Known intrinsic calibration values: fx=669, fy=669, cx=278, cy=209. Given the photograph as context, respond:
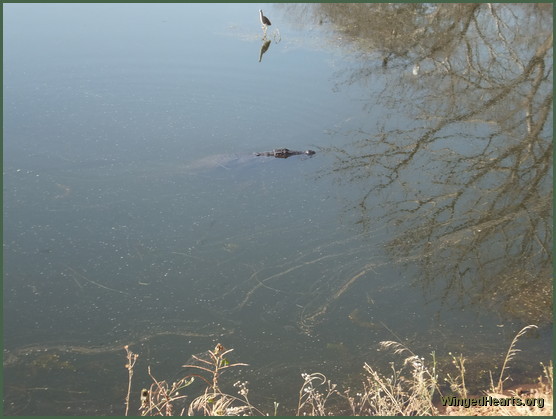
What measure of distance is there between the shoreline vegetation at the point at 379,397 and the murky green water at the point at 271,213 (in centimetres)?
10

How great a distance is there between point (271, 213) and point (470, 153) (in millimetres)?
1773

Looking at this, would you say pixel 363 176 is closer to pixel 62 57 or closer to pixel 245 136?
pixel 245 136

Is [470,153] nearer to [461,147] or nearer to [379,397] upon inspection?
[461,147]

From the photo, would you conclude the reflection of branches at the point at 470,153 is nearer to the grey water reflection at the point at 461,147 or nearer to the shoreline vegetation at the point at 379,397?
the grey water reflection at the point at 461,147

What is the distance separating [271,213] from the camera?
4.57m

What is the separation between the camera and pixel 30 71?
6266 mm

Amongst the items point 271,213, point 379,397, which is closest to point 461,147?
point 271,213

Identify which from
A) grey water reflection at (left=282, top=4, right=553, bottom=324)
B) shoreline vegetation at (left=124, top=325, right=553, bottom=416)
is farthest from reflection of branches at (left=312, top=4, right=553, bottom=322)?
shoreline vegetation at (left=124, top=325, right=553, bottom=416)

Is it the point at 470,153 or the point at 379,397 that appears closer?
the point at 379,397

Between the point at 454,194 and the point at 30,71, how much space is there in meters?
4.05

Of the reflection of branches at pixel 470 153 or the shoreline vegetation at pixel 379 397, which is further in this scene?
the reflection of branches at pixel 470 153

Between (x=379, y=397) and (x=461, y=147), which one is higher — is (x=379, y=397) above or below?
below

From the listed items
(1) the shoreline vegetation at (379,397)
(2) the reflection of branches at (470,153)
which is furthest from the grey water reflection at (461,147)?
(1) the shoreline vegetation at (379,397)

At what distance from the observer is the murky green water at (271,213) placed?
3.62 metres
